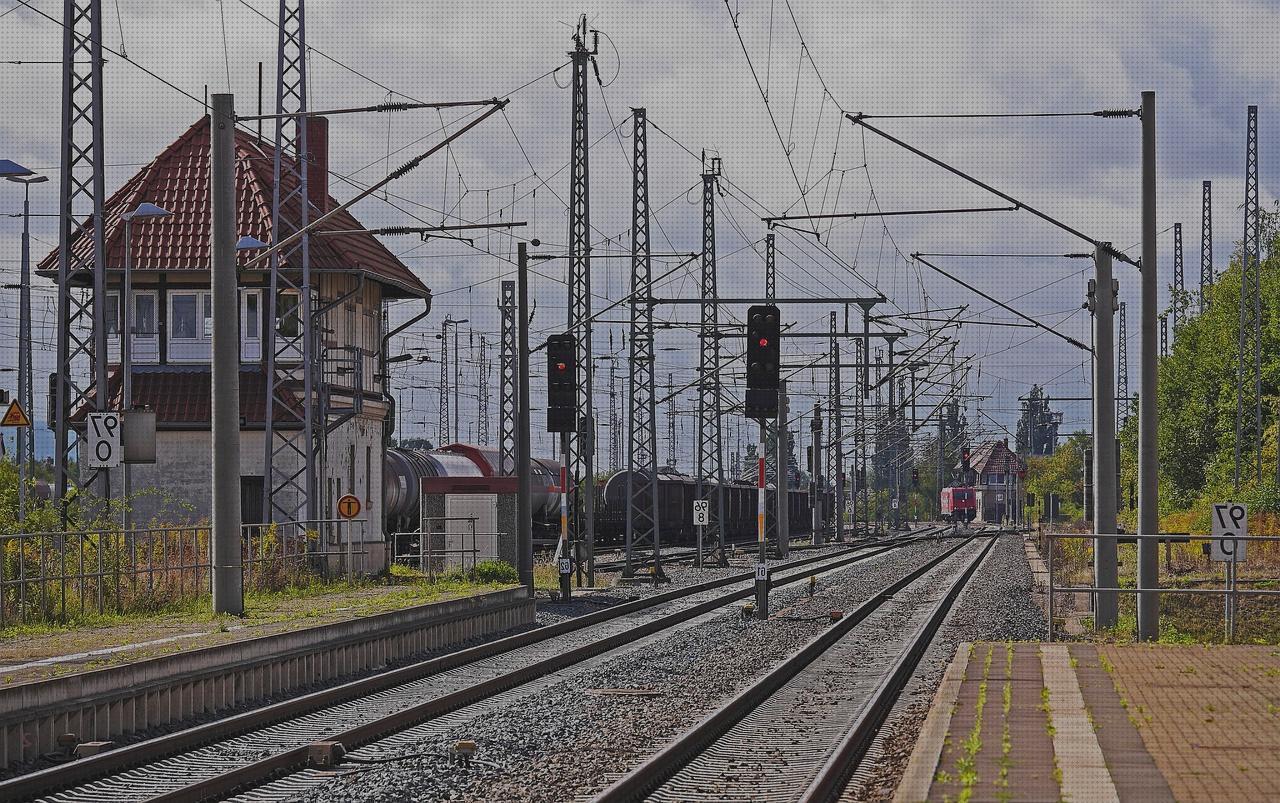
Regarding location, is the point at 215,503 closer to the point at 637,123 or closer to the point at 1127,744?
the point at 1127,744

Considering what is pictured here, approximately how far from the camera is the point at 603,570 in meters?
45.7

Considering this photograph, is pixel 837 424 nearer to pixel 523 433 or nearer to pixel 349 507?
pixel 523 433

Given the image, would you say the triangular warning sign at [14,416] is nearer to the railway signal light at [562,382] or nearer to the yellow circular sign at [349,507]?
the yellow circular sign at [349,507]

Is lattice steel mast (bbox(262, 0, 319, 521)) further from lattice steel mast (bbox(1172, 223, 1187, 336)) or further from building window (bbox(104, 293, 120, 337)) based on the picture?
lattice steel mast (bbox(1172, 223, 1187, 336))

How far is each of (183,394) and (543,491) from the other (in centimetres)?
2089

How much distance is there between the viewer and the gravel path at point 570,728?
40.0 ft

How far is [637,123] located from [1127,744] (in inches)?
1271

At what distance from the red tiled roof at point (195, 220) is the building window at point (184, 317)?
0.99m

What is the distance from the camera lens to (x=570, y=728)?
15.3 m

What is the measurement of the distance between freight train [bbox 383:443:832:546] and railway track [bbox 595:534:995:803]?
15.4 meters

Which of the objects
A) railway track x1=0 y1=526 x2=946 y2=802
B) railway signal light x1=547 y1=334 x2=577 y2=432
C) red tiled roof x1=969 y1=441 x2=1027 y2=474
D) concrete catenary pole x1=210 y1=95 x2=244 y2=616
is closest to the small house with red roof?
railway signal light x1=547 y1=334 x2=577 y2=432

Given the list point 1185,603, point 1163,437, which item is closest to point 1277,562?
point 1185,603

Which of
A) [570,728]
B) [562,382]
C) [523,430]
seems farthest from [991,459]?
[570,728]

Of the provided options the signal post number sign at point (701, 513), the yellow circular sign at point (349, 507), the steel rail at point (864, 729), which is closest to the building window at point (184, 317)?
the yellow circular sign at point (349, 507)
